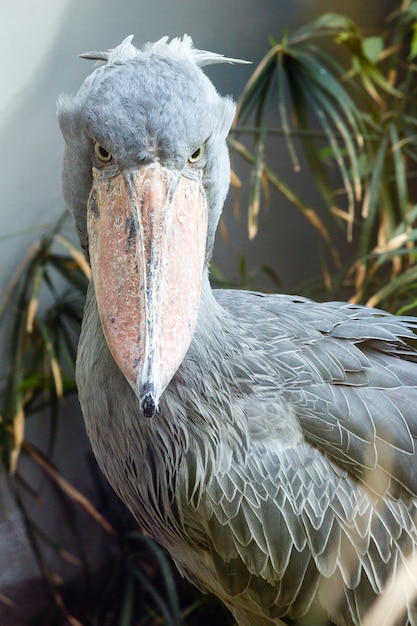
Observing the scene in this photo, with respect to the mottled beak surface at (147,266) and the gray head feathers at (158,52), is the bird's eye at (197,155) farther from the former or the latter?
the gray head feathers at (158,52)

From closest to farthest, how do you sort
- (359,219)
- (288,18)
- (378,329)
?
(378,329), (288,18), (359,219)

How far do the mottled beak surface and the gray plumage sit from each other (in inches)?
3.9

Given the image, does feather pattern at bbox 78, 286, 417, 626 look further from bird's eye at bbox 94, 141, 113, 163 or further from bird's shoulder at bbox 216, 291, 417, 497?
bird's eye at bbox 94, 141, 113, 163

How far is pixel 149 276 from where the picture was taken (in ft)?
3.21

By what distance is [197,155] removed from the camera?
110 cm

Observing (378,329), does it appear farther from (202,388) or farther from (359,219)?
(359,219)

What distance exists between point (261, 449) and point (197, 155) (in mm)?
467

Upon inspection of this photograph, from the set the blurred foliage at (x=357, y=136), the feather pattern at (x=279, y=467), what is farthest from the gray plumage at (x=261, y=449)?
the blurred foliage at (x=357, y=136)

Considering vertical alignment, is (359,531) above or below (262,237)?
below

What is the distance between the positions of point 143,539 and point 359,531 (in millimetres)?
1144

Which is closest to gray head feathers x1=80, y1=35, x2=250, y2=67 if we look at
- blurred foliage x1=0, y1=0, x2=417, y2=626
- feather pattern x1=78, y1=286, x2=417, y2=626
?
feather pattern x1=78, y1=286, x2=417, y2=626

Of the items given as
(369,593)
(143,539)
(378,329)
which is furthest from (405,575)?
(143,539)

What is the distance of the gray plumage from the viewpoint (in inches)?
47.8

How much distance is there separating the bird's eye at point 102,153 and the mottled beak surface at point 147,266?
0.7 inches
